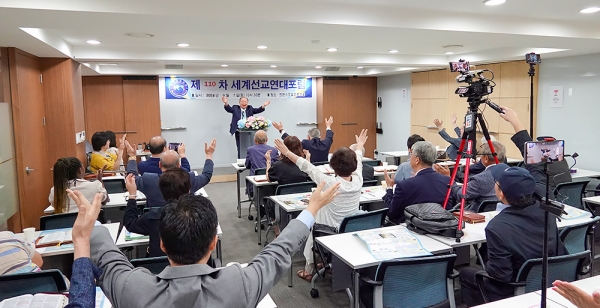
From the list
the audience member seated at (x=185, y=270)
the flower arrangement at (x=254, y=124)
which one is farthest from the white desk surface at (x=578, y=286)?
the flower arrangement at (x=254, y=124)

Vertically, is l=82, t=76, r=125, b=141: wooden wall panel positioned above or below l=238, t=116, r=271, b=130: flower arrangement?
above

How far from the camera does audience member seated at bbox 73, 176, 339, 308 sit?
1.27 meters

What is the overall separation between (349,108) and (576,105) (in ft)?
19.3

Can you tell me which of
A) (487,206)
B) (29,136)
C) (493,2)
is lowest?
(487,206)

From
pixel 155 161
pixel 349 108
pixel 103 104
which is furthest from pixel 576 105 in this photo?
pixel 103 104

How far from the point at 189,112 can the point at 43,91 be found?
14.9ft

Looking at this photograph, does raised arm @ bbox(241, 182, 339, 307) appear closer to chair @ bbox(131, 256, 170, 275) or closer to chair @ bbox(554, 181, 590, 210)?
chair @ bbox(131, 256, 170, 275)

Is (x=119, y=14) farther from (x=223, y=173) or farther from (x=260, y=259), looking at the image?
(x=223, y=173)

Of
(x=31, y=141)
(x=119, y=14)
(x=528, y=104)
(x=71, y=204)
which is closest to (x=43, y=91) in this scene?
(x=31, y=141)

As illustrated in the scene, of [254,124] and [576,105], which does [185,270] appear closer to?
[576,105]

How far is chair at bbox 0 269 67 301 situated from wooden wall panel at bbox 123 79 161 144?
26.1ft

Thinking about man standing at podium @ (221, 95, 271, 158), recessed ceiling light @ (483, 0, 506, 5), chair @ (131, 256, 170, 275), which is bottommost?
chair @ (131, 256, 170, 275)

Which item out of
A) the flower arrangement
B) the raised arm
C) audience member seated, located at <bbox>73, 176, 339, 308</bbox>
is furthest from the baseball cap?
the flower arrangement

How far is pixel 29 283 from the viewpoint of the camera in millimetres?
2141
